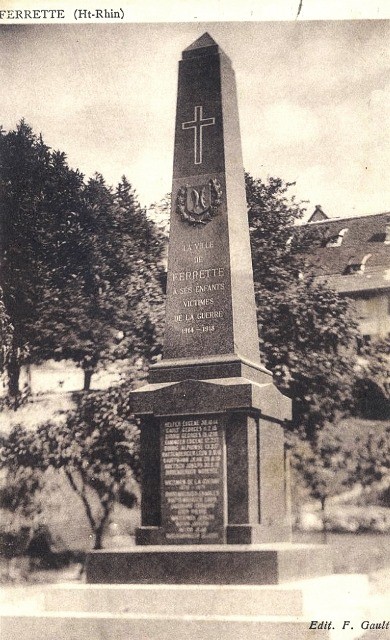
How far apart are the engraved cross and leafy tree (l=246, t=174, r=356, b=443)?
4.82m

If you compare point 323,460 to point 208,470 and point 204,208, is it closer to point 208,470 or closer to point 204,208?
point 208,470

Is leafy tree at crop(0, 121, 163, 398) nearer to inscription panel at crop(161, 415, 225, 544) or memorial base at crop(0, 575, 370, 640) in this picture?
inscription panel at crop(161, 415, 225, 544)

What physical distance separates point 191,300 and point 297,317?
512 centimetres

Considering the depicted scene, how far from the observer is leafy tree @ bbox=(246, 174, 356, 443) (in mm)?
13938

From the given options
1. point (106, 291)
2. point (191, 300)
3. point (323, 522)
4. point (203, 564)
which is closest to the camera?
point (203, 564)

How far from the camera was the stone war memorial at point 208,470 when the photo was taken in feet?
25.7

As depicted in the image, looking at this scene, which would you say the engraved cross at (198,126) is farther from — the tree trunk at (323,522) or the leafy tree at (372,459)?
the tree trunk at (323,522)

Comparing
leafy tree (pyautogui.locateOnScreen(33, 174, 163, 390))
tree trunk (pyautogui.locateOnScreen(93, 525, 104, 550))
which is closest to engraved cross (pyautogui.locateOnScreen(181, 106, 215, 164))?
leafy tree (pyautogui.locateOnScreen(33, 174, 163, 390))

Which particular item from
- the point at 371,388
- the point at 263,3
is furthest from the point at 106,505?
the point at 263,3

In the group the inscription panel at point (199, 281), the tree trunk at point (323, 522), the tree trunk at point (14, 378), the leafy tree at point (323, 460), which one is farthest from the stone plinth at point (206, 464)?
the tree trunk at point (14, 378)

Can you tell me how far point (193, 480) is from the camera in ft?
29.2

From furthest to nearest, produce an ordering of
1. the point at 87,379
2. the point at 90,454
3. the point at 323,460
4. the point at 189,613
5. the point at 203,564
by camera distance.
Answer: the point at 87,379 → the point at 90,454 → the point at 323,460 → the point at 203,564 → the point at 189,613

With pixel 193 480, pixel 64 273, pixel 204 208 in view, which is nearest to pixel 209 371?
pixel 193 480

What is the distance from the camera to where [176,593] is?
26.5ft
